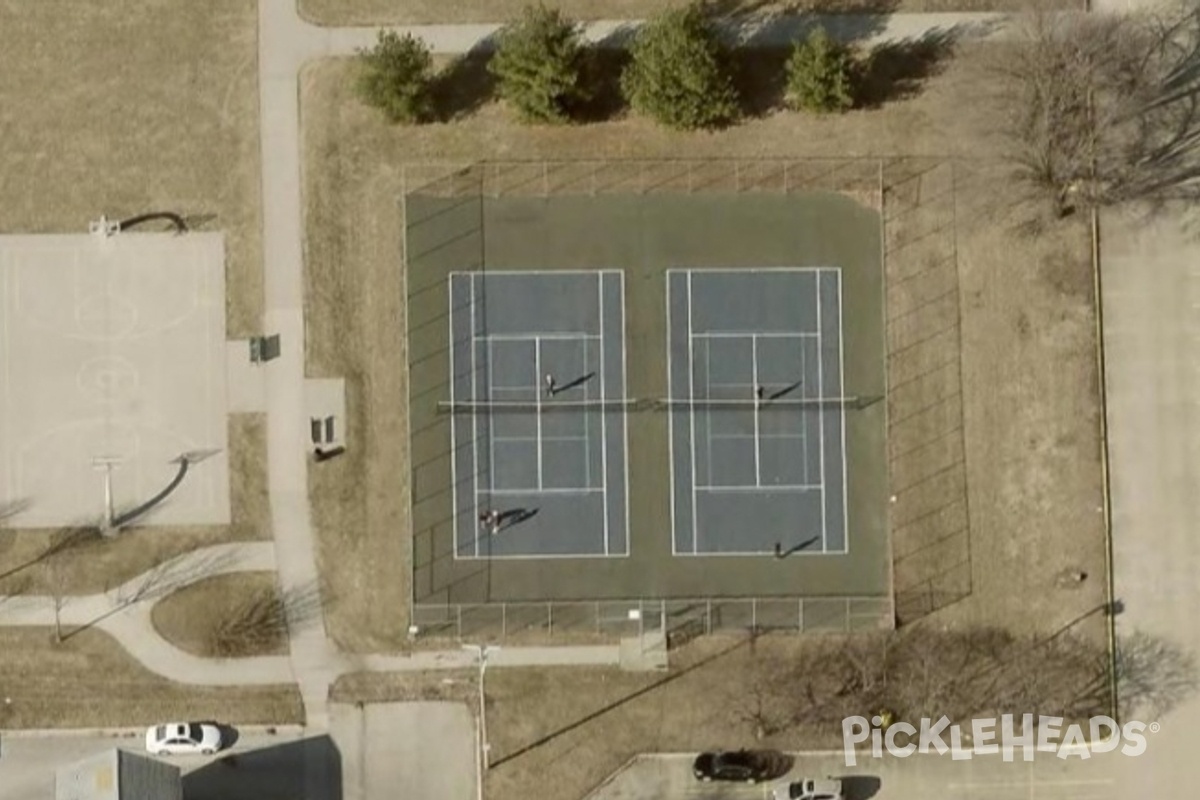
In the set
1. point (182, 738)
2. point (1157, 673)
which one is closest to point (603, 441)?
point (182, 738)

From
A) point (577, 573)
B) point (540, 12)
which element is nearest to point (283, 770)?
point (577, 573)

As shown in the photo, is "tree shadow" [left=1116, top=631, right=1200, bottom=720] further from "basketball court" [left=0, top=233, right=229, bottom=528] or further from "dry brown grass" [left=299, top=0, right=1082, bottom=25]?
"basketball court" [left=0, top=233, right=229, bottom=528]

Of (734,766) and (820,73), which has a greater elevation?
(820,73)

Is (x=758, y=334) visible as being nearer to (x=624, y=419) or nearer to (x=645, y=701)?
(x=624, y=419)

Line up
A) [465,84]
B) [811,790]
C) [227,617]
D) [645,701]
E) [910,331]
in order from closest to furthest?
[811,790] < [227,617] < [645,701] < [910,331] < [465,84]

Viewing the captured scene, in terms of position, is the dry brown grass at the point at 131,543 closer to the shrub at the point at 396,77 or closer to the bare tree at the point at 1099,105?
the shrub at the point at 396,77

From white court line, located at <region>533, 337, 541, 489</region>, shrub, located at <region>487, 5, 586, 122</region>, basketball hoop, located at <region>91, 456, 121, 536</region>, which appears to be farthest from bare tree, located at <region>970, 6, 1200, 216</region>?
basketball hoop, located at <region>91, 456, 121, 536</region>

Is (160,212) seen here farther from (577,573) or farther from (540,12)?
(577,573)
